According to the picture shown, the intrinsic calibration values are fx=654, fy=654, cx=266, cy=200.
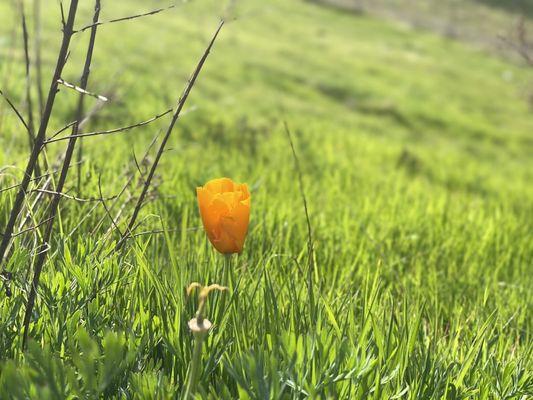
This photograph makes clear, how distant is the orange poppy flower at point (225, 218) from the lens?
131 centimetres

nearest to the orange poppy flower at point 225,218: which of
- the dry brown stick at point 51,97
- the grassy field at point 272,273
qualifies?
the grassy field at point 272,273

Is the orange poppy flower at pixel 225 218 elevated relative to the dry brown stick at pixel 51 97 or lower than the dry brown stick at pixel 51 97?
lower

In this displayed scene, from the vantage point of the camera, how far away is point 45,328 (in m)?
1.28

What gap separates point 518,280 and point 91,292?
5.45 feet

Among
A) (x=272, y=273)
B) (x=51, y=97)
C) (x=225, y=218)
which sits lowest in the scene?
(x=272, y=273)

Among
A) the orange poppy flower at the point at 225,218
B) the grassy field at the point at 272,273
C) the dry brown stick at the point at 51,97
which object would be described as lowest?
the grassy field at the point at 272,273

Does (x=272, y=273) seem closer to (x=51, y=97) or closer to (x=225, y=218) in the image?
(x=225, y=218)

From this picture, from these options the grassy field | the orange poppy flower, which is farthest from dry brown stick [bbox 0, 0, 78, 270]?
the orange poppy flower

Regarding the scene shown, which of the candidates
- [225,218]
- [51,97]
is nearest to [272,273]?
[225,218]

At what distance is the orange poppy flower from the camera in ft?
4.30

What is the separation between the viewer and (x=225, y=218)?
131 cm

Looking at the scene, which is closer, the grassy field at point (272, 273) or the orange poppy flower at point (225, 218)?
the grassy field at point (272, 273)

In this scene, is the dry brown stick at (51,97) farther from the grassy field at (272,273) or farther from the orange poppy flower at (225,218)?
the orange poppy flower at (225,218)

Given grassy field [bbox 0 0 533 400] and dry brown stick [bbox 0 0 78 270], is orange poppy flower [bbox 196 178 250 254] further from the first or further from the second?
dry brown stick [bbox 0 0 78 270]
